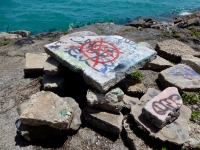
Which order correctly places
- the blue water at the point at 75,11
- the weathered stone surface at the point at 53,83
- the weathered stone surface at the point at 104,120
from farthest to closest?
the blue water at the point at 75,11, the weathered stone surface at the point at 53,83, the weathered stone surface at the point at 104,120

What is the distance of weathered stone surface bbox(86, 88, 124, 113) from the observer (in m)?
4.57

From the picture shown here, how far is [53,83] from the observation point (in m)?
5.38

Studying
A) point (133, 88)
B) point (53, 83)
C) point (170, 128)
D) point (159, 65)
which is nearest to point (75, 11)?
point (159, 65)

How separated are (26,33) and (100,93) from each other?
9.33 metres

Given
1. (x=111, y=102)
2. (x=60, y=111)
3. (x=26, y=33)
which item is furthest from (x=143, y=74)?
(x=26, y=33)

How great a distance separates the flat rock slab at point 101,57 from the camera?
15.8 feet

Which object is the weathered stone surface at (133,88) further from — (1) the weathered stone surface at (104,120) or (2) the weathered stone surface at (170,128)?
(1) the weathered stone surface at (104,120)

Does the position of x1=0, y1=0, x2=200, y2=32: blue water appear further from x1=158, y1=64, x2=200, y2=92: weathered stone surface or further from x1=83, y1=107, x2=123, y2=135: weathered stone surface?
x1=83, y1=107, x2=123, y2=135: weathered stone surface

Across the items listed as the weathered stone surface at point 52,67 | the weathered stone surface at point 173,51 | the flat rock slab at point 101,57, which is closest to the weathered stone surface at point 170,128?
the flat rock slab at point 101,57

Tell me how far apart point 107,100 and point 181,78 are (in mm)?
2426

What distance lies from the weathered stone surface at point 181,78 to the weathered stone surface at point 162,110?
0.99 meters

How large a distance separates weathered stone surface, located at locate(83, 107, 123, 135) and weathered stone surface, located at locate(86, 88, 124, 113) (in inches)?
5.0

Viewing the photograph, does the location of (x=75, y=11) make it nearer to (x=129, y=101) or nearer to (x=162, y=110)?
(x=129, y=101)

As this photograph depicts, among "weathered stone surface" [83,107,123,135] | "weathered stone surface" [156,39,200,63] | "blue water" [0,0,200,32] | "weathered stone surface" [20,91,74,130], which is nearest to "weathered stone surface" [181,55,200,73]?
"weathered stone surface" [156,39,200,63]
